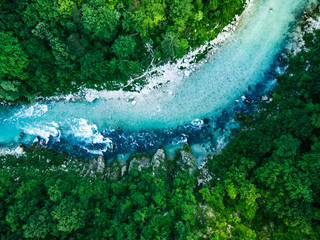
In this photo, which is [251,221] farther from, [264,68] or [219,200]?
[264,68]

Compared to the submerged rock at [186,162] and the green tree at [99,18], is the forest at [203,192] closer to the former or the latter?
the submerged rock at [186,162]

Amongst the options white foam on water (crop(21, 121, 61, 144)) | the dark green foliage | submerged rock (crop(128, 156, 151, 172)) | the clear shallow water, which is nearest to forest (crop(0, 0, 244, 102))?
the clear shallow water

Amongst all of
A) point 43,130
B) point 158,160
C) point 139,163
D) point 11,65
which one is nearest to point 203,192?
point 158,160

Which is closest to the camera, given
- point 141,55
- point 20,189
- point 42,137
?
point 20,189

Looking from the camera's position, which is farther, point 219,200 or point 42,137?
point 42,137

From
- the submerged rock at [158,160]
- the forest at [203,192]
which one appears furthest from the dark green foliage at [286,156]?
the submerged rock at [158,160]

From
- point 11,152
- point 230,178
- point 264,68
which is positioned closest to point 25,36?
point 11,152

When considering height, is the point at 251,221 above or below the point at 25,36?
below
